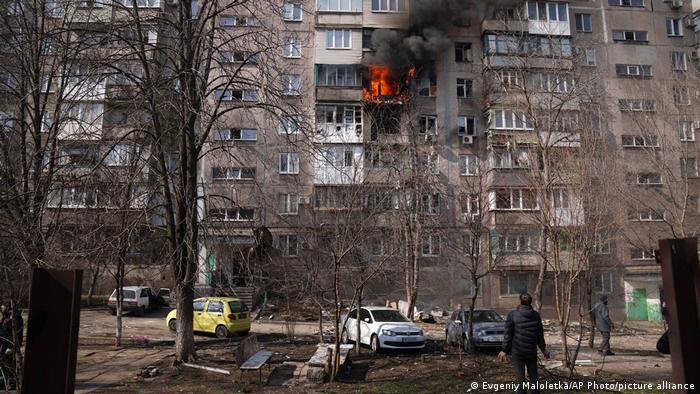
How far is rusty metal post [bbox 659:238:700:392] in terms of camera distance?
3.98 metres

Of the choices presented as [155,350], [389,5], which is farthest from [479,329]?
[389,5]

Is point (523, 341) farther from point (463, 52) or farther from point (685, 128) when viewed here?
point (463, 52)

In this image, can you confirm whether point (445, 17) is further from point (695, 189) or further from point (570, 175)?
point (570, 175)

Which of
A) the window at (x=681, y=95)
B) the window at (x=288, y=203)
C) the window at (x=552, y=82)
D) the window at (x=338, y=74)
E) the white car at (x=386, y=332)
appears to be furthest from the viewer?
the window at (x=338, y=74)

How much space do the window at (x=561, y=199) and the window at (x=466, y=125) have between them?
21704 mm

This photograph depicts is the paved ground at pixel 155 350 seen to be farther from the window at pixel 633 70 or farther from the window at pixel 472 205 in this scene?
the window at pixel 633 70

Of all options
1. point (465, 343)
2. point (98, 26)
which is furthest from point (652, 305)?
point (98, 26)

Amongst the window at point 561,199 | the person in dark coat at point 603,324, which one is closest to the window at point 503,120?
the person in dark coat at point 603,324

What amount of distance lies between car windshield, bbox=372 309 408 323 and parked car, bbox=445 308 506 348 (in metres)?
1.88

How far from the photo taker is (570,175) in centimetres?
1488

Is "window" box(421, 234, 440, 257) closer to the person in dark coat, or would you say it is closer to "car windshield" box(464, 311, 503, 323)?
"car windshield" box(464, 311, 503, 323)

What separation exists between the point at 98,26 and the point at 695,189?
3851cm

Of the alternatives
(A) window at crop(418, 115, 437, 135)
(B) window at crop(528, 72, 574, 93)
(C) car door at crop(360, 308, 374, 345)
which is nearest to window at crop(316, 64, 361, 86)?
(A) window at crop(418, 115, 437, 135)

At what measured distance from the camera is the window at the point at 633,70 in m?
37.8
